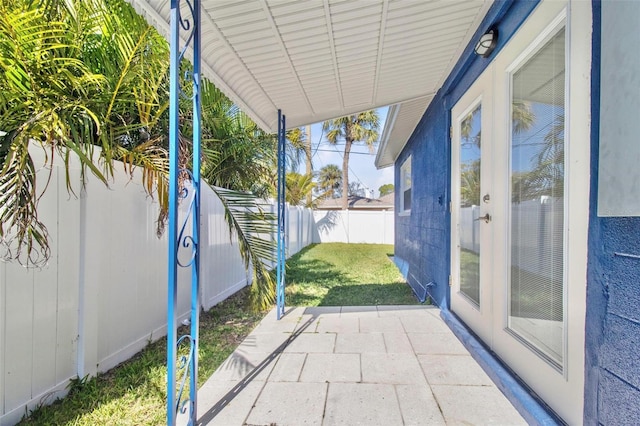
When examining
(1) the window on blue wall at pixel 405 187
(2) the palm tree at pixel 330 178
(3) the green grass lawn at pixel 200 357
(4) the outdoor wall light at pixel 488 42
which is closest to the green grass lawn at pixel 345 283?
(3) the green grass lawn at pixel 200 357

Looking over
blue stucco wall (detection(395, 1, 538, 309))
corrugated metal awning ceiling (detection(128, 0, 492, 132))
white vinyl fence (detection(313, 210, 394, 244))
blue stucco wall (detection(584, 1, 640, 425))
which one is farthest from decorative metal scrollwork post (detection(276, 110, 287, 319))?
white vinyl fence (detection(313, 210, 394, 244))

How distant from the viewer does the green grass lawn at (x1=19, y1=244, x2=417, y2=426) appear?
2084mm

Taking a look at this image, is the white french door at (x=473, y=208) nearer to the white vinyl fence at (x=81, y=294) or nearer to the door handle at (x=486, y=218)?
the door handle at (x=486, y=218)

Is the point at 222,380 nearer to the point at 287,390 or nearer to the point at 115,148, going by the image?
the point at 287,390

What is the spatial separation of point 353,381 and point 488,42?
9.12 feet

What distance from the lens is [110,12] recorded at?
2307mm

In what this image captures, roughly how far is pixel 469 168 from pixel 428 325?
1.71 m

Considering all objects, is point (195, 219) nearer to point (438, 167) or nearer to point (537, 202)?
point (537, 202)

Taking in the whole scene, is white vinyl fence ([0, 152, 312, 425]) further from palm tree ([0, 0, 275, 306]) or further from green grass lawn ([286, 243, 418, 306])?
green grass lawn ([286, 243, 418, 306])

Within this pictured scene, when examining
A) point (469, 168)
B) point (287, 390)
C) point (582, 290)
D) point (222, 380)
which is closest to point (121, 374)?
point (222, 380)

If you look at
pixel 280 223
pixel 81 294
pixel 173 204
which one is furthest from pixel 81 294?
pixel 280 223

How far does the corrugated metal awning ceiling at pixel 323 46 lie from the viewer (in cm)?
227

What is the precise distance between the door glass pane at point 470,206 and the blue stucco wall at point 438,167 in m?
0.34

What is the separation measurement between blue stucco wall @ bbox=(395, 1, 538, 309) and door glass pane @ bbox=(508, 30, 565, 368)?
488 millimetres
